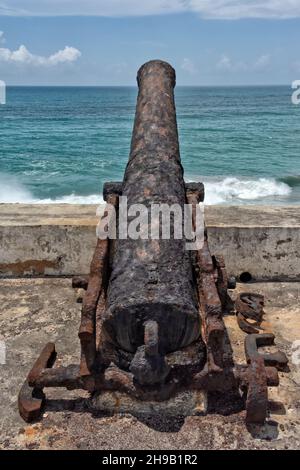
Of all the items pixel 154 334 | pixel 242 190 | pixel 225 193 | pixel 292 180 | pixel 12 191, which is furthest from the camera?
pixel 292 180

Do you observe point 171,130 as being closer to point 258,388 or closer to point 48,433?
point 258,388

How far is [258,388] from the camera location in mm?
2826

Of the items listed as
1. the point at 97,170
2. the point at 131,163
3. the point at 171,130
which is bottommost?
the point at 97,170

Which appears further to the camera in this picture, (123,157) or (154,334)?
(123,157)

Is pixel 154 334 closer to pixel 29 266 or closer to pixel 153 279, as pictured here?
pixel 153 279

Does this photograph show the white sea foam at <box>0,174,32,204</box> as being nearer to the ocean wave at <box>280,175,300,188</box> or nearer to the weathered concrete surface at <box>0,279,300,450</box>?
the ocean wave at <box>280,175,300,188</box>

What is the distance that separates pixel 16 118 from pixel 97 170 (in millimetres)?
28099

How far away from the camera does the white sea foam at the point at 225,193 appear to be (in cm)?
1888

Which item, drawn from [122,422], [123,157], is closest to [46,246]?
[122,422]

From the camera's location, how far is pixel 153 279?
2.79 m

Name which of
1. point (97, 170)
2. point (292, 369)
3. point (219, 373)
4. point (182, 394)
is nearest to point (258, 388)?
point (219, 373)

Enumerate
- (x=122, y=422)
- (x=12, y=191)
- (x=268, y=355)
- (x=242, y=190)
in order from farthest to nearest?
(x=12, y=191) < (x=242, y=190) < (x=268, y=355) < (x=122, y=422)

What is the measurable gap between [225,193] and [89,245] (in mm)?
15438
